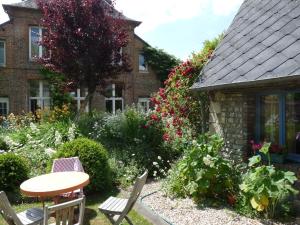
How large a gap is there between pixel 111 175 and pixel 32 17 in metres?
13.2

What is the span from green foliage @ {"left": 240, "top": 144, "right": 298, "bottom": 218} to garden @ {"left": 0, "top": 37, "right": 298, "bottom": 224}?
13 millimetres

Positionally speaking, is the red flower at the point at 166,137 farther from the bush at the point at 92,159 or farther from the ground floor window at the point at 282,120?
the ground floor window at the point at 282,120

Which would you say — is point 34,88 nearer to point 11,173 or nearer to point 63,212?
point 11,173

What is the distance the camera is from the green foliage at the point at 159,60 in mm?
20031

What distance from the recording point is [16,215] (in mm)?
3938

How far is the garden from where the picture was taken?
190 inches

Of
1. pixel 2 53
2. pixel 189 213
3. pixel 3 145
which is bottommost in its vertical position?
pixel 189 213

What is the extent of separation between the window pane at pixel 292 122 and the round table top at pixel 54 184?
343 cm

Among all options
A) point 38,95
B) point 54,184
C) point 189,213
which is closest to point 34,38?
point 38,95

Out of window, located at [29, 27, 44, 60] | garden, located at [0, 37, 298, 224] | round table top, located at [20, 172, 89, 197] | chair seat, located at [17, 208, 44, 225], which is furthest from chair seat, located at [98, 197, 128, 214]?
window, located at [29, 27, 44, 60]

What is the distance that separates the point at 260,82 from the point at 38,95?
14.8 meters

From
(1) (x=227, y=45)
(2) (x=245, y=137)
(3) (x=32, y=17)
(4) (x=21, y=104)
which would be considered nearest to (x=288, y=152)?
(2) (x=245, y=137)

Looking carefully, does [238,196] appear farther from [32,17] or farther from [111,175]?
[32,17]

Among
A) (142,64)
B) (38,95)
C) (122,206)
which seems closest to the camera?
(122,206)
